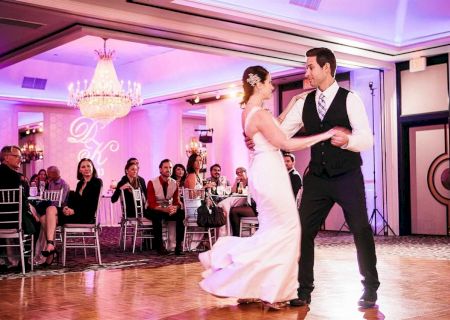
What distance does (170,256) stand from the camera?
7.55 meters

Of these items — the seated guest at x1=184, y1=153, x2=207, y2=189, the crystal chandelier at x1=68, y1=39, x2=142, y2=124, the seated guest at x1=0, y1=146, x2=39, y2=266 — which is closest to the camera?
the seated guest at x1=0, y1=146, x2=39, y2=266

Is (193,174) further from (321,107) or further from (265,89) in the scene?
(321,107)

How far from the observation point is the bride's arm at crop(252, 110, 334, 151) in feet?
12.0

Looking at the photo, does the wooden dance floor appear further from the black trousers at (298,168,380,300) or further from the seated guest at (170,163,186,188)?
the seated guest at (170,163,186,188)

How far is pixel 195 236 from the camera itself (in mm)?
8500

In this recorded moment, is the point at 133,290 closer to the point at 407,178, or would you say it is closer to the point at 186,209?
the point at 186,209

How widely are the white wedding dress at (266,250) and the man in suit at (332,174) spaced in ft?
0.46

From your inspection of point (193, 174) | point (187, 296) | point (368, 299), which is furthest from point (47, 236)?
point (368, 299)

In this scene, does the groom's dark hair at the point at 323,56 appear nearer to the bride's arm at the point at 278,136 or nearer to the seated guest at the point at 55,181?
the bride's arm at the point at 278,136

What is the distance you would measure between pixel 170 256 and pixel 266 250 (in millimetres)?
3955

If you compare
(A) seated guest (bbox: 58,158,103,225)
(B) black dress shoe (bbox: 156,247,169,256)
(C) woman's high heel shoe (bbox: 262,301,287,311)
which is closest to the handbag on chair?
(B) black dress shoe (bbox: 156,247,169,256)

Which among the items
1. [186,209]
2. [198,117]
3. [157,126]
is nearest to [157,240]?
[186,209]

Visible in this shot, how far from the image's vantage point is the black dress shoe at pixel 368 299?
12.6 ft

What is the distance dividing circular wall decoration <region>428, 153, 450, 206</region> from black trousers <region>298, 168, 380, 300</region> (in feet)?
22.8
